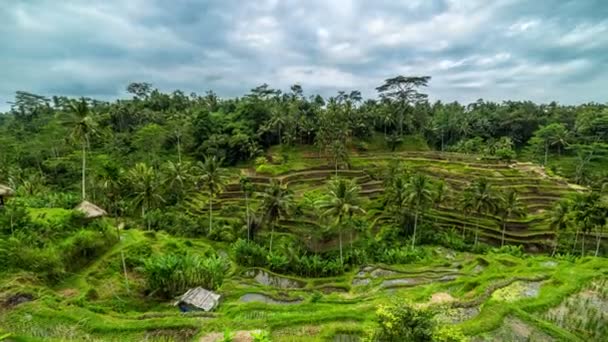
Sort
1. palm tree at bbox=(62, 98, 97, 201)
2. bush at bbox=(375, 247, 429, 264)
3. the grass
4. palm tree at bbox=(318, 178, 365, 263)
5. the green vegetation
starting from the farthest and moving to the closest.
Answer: bush at bbox=(375, 247, 429, 264), palm tree at bbox=(318, 178, 365, 263), palm tree at bbox=(62, 98, 97, 201), the green vegetation, the grass

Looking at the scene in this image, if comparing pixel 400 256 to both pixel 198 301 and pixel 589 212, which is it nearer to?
pixel 589 212

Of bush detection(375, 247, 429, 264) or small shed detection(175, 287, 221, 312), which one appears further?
bush detection(375, 247, 429, 264)

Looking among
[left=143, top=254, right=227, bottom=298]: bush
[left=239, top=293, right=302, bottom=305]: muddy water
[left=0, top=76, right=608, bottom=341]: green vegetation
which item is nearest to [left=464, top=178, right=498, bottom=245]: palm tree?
[left=0, top=76, right=608, bottom=341]: green vegetation

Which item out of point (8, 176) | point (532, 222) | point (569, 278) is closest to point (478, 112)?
point (532, 222)

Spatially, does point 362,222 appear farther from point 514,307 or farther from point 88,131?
point 88,131

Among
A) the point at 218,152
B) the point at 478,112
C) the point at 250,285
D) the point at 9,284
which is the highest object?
the point at 478,112

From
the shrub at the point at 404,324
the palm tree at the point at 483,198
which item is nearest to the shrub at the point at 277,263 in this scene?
the palm tree at the point at 483,198

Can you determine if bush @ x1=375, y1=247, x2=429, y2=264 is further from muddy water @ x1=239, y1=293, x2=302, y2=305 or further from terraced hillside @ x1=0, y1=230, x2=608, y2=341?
muddy water @ x1=239, y1=293, x2=302, y2=305
